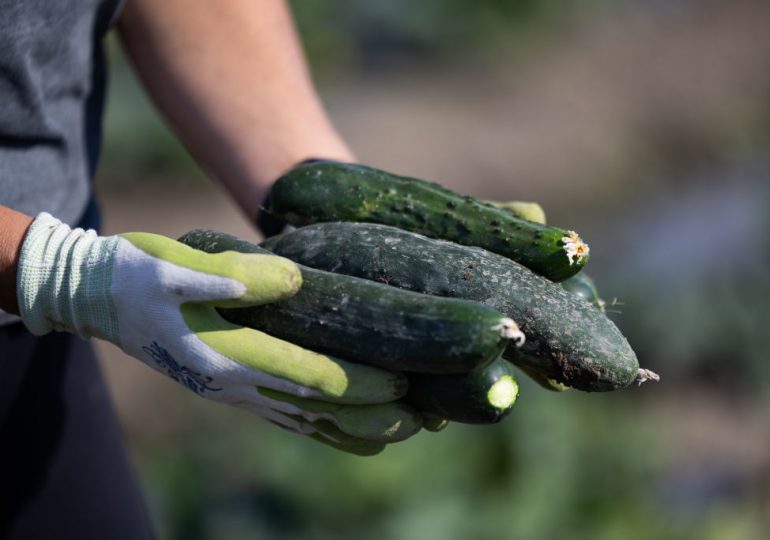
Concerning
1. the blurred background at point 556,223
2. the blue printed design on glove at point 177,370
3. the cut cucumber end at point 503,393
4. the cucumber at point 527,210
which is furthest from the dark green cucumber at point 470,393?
the blurred background at point 556,223

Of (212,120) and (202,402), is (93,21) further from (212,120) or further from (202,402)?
(202,402)

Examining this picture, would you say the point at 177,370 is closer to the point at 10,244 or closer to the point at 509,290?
the point at 10,244

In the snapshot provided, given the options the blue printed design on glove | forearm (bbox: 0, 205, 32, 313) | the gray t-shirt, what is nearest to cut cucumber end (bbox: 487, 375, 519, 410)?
the blue printed design on glove

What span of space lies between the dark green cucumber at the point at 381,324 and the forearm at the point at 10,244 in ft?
1.51

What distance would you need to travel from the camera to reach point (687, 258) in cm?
729

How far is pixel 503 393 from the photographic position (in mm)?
1976

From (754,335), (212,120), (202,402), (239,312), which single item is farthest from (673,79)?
(239,312)

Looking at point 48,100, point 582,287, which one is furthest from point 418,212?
point 48,100

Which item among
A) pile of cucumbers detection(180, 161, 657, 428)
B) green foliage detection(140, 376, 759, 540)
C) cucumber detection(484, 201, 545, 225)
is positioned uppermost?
cucumber detection(484, 201, 545, 225)

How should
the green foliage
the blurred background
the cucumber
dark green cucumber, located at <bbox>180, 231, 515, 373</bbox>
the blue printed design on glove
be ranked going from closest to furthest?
dark green cucumber, located at <bbox>180, 231, 515, 373</bbox>
the blue printed design on glove
the cucumber
the green foliage
the blurred background

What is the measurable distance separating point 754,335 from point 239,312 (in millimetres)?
5242

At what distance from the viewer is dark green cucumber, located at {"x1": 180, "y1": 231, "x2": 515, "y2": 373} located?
1879 mm

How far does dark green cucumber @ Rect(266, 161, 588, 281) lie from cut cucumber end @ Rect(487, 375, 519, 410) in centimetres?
34

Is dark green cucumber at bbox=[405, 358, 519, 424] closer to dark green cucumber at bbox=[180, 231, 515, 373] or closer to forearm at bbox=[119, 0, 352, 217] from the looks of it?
dark green cucumber at bbox=[180, 231, 515, 373]
